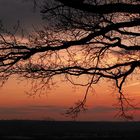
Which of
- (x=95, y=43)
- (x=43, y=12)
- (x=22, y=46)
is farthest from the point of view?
(x=95, y=43)

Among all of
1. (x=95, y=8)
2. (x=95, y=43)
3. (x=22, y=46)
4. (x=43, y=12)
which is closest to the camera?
(x=95, y=8)

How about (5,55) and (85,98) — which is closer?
(5,55)

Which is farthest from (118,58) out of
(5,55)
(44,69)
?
(5,55)

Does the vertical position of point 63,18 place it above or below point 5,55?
above

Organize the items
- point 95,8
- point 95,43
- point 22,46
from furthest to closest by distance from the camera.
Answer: point 95,43 < point 22,46 < point 95,8

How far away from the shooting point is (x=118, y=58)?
17.9 m

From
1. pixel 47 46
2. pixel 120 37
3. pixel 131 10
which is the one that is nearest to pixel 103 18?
pixel 120 37

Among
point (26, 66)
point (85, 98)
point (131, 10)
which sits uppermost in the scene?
point (131, 10)

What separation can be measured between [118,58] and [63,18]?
260 cm

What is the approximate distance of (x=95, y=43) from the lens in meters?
17.4

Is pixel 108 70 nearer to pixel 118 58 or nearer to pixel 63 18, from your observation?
pixel 118 58

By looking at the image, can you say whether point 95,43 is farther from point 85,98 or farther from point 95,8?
point 95,8

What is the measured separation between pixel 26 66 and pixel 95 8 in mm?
4406

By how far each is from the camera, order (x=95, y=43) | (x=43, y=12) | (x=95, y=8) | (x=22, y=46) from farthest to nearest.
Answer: (x=95, y=43) < (x=22, y=46) < (x=43, y=12) < (x=95, y=8)
